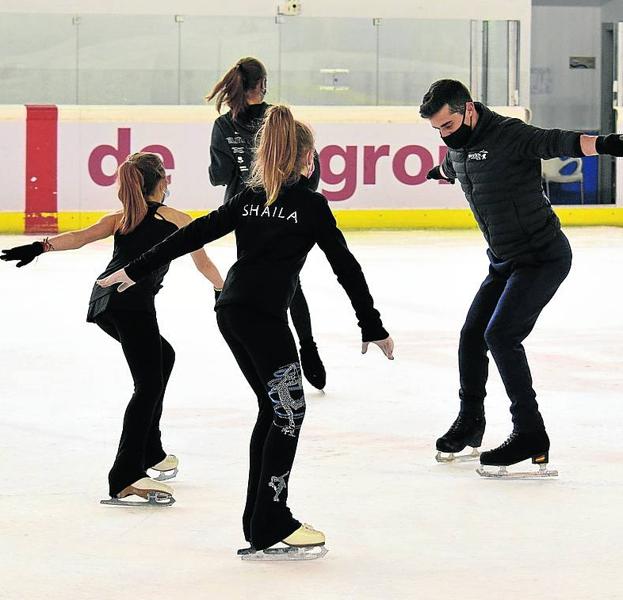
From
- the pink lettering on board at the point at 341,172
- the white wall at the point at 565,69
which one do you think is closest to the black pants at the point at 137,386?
the pink lettering on board at the point at 341,172

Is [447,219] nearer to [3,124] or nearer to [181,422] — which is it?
[3,124]

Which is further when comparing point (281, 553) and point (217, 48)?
point (217, 48)

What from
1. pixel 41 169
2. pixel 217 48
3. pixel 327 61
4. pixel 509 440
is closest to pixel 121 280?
pixel 509 440

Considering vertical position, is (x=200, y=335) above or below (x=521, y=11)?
below

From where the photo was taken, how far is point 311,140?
3969mm

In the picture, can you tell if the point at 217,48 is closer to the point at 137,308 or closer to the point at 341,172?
the point at 341,172

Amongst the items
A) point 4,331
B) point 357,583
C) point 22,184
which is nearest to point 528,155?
point 357,583

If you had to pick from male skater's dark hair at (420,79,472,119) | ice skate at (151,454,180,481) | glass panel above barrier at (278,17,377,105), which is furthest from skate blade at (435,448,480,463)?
glass panel above barrier at (278,17,377,105)

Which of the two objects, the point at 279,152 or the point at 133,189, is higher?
the point at 279,152

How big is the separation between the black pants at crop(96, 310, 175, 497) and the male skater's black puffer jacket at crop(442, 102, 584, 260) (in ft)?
4.07

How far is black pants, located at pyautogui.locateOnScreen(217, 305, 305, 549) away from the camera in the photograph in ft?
12.7

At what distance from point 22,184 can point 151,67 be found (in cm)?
200

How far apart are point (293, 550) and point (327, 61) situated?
13597 mm

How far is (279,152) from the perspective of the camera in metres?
3.89
